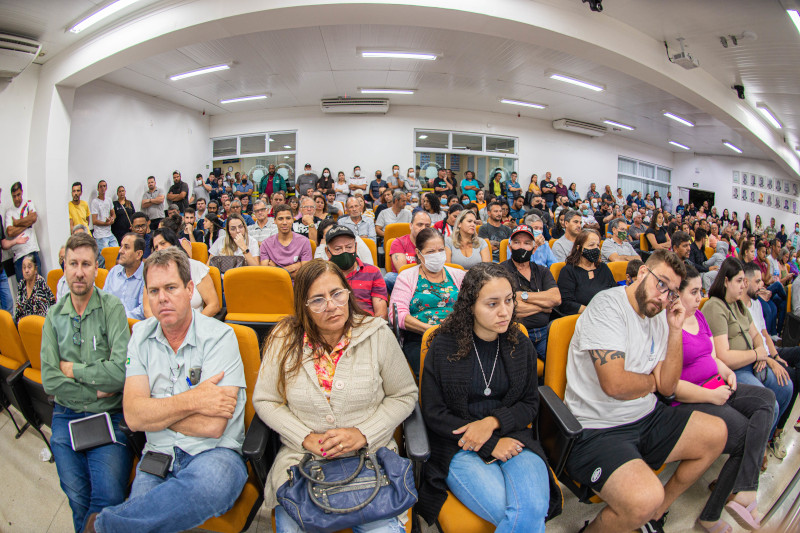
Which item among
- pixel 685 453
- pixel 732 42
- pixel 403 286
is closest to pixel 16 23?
pixel 403 286

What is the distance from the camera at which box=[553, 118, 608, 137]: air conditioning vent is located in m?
11.1

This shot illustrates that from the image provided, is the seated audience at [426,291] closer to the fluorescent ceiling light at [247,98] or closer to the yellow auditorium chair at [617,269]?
the yellow auditorium chair at [617,269]

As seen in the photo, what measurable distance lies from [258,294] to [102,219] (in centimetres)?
610

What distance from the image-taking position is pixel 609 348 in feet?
4.98

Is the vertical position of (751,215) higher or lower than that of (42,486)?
higher

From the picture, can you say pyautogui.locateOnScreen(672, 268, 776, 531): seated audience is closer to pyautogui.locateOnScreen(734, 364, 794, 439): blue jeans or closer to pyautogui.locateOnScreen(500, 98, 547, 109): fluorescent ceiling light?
pyautogui.locateOnScreen(734, 364, 794, 439): blue jeans

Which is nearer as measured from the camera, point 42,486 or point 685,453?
point 685,453

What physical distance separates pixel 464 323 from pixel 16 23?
7.01 metres

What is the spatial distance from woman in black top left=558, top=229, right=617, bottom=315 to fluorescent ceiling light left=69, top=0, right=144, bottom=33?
6.17 metres

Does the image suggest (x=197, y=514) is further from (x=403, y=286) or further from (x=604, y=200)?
(x=604, y=200)

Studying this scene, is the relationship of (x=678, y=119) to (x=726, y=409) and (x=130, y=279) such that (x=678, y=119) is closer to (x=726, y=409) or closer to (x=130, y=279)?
(x=726, y=409)

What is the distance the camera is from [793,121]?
9016mm

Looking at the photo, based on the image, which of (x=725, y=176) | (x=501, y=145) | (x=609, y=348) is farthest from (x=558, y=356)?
(x=725, y=176)

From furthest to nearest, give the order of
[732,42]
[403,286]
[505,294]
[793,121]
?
1. [793,121]
2. [732,42]
3. [403,286]
4. [505,294]
